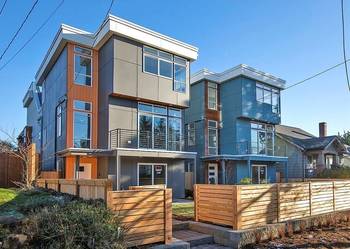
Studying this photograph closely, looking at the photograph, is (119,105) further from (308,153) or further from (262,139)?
(308,153)

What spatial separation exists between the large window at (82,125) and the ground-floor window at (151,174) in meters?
3.21

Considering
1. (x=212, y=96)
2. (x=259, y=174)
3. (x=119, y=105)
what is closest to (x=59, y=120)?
(x=119, y=105)

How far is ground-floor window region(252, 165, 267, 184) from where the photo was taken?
85.2 ft

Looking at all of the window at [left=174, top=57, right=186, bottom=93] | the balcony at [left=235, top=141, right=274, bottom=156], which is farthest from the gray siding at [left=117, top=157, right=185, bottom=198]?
the balcony at [left=235, top=141, right=274, bottom=156]

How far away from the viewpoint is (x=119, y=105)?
59.1ft

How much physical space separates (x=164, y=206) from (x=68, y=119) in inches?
443

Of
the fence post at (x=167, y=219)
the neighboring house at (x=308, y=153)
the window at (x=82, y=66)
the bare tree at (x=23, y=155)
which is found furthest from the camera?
the neighboring house at (x=308, y=153)

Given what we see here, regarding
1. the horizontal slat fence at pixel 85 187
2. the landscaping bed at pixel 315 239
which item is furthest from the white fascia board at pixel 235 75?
the landscaping bed at pixel 315 239

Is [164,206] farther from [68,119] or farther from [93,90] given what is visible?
[93,90]

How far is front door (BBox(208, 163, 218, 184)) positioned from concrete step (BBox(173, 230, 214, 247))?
16005 mm

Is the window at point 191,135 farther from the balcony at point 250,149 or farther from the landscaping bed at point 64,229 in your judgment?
the landscaping bed at point 64,229

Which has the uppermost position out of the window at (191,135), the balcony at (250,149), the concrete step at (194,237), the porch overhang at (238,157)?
the window at (191,135)

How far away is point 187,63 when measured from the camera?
21062 mm

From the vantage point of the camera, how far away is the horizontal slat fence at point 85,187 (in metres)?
7.13
